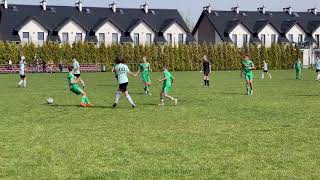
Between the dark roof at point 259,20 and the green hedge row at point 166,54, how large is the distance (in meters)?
9.07

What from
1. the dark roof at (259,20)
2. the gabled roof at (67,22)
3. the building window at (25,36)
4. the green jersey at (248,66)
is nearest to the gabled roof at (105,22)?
the gabled roof at (67,22)

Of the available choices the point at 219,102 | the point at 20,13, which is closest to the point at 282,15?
the point at 20,13

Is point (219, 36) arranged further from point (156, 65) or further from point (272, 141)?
point (272, 141)

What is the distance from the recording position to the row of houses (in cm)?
7225

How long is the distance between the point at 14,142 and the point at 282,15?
84253 millimetres

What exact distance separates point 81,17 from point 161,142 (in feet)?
221

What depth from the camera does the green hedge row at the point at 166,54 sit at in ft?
206

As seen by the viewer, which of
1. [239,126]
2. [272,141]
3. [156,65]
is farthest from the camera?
[156,65]

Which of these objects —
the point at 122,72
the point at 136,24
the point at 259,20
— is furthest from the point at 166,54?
the point at 122,72

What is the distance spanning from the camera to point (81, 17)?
251ft

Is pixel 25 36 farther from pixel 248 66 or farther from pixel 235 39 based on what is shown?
pixel 248 66

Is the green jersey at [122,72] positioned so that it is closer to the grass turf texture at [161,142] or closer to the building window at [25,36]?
the grass turf texture at [161,142]

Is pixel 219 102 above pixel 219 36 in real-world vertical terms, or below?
below

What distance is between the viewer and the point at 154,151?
32.8 ft
